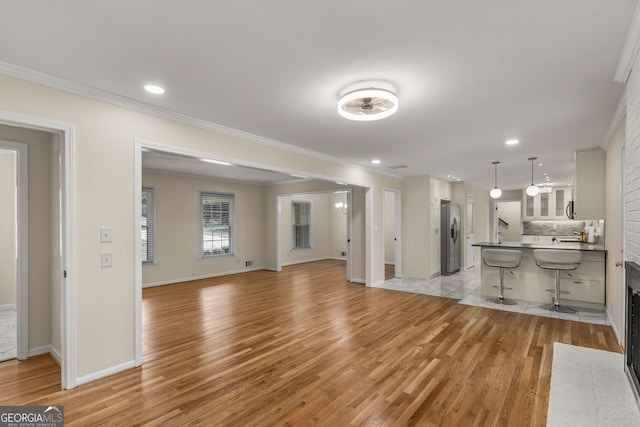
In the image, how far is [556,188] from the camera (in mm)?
9805

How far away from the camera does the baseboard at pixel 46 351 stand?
127 inches

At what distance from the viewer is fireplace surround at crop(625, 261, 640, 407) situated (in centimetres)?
218

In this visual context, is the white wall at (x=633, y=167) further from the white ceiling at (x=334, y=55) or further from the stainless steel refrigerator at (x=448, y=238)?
the stainless steel refrigerator at (x=448, y=238)

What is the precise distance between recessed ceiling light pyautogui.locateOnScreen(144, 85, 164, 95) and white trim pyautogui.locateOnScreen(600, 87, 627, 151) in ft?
12.9

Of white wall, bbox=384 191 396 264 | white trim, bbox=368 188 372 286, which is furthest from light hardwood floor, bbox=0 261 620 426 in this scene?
white wall, bbox=384 191 396 264

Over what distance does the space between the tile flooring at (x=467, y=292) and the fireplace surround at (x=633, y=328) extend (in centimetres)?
224

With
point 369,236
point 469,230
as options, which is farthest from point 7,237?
point 469,230

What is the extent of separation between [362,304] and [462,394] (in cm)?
282

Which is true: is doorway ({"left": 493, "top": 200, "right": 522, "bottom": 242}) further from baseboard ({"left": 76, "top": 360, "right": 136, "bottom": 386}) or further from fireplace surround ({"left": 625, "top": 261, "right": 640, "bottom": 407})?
baseboard ({"left": 76, "top": 360, "right": 136, "bottom": 386})

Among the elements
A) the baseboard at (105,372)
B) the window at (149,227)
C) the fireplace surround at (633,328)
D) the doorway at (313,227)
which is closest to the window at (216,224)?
the window at (149,227)

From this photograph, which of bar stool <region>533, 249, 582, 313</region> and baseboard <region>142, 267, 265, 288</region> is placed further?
baseboard <region>142, 267, 265, 288</region>

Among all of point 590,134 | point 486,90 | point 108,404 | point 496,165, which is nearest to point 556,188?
point 496,165

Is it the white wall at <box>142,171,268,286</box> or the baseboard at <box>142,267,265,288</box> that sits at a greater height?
the white wall at <box>142,171,268,286</box>

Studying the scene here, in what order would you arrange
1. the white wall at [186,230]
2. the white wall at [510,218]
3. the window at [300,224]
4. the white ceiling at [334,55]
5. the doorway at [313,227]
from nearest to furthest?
the white ceiling at [334,55] < the white wall at [186,230] < the doorway at [313,227] < the window at [300,224] < the white wall at [510,218]
